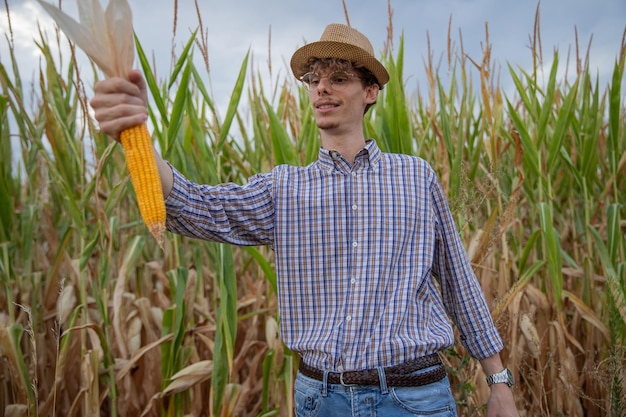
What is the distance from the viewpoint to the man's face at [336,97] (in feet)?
5.58

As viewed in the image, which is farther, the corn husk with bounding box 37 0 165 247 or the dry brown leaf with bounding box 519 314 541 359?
the dry brown leaf with bounding box 519 314 541 359

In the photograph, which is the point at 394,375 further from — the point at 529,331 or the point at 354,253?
the point at 529,331

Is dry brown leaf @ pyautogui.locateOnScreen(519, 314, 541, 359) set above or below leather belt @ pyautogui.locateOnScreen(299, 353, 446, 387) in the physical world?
below

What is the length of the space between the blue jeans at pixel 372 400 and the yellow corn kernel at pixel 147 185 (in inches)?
28.0

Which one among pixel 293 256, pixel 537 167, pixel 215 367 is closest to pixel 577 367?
pixel 537 167

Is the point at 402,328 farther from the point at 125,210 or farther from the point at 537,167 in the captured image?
the point at 125,210

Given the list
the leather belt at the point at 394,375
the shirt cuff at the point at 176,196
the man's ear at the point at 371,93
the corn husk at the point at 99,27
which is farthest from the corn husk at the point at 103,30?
the man's ear at the point at 371,93

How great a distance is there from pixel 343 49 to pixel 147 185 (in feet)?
2.86

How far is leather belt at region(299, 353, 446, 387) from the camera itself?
1.54 metres

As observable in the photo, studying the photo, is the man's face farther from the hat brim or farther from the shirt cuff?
the shirt cuff

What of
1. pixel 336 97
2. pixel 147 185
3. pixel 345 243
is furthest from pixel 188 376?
pixel 147 185

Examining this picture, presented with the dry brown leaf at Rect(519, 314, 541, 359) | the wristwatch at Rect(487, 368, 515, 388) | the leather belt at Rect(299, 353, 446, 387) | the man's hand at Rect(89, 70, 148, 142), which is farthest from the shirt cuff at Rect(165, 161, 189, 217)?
the dry brown leaf at Rect(519, 314, 541, 359)

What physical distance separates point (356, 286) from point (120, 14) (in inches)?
35.5

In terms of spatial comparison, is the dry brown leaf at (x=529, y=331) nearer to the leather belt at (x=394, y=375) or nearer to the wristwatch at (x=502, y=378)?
the wristwatch at (x=502, y=378)
